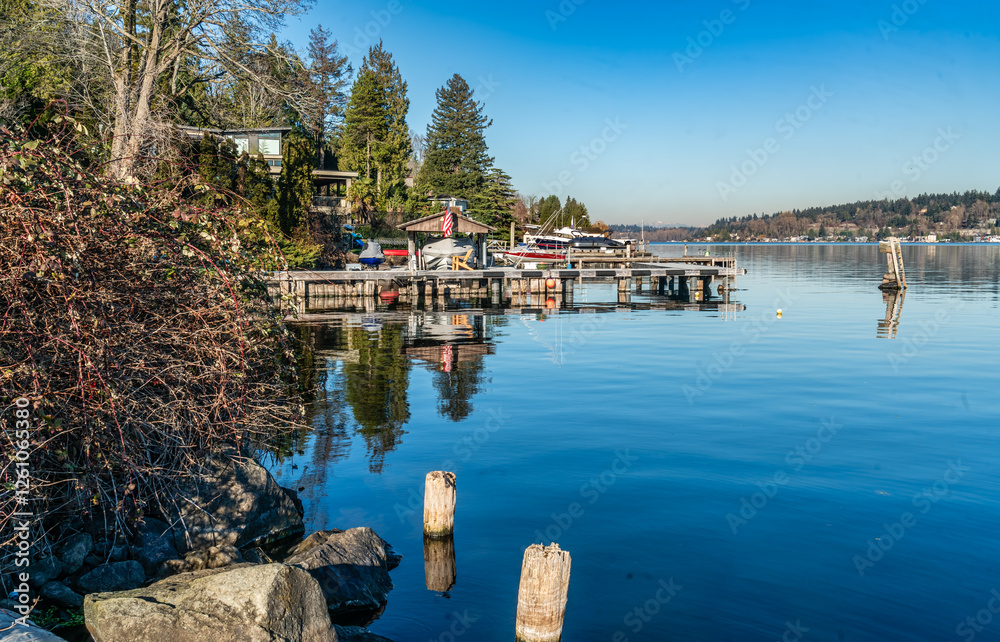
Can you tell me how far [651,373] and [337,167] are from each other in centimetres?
5623

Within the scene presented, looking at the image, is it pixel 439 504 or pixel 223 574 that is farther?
pixel 439 504

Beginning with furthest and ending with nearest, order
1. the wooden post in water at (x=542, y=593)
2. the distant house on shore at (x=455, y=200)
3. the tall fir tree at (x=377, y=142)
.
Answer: the distant house on shore at (x=455, y=200) → the tall fir tree at (x=377, y=142) → the wooden post in water at (x=542, y=593)

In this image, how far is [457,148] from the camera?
7800 cm
